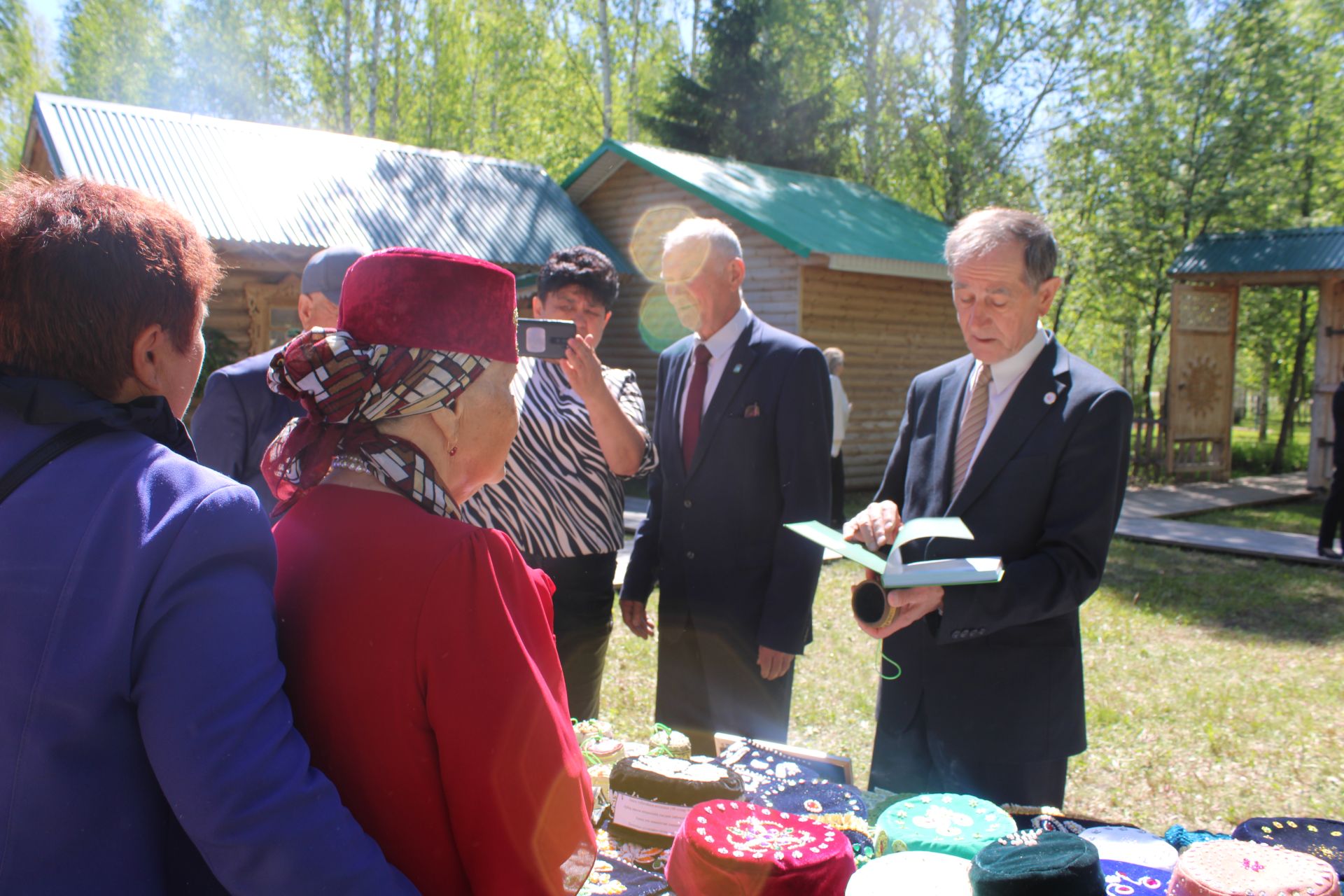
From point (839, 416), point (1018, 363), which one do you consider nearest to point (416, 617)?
point (1018, 363)

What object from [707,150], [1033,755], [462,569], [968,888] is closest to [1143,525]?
[1033,755]

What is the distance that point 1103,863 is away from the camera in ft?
5.53

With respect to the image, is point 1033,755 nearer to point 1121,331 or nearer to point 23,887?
point 23,887

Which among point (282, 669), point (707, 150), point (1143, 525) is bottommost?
point (1143, 525)

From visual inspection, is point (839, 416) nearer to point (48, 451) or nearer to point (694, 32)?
point (48, 451)

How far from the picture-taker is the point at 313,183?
39.7ft

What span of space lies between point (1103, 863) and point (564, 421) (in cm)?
184

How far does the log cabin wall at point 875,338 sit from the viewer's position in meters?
12.7

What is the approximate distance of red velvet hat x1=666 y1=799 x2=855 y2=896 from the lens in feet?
4.96

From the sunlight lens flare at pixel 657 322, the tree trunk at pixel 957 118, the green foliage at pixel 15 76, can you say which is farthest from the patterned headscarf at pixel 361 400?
the green foliage at pixel 15 76

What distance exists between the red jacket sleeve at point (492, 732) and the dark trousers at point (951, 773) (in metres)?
1.36

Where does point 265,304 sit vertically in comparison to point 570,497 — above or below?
above

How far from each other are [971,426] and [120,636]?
6.55ft

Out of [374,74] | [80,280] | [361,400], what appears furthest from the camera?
[374,74]
